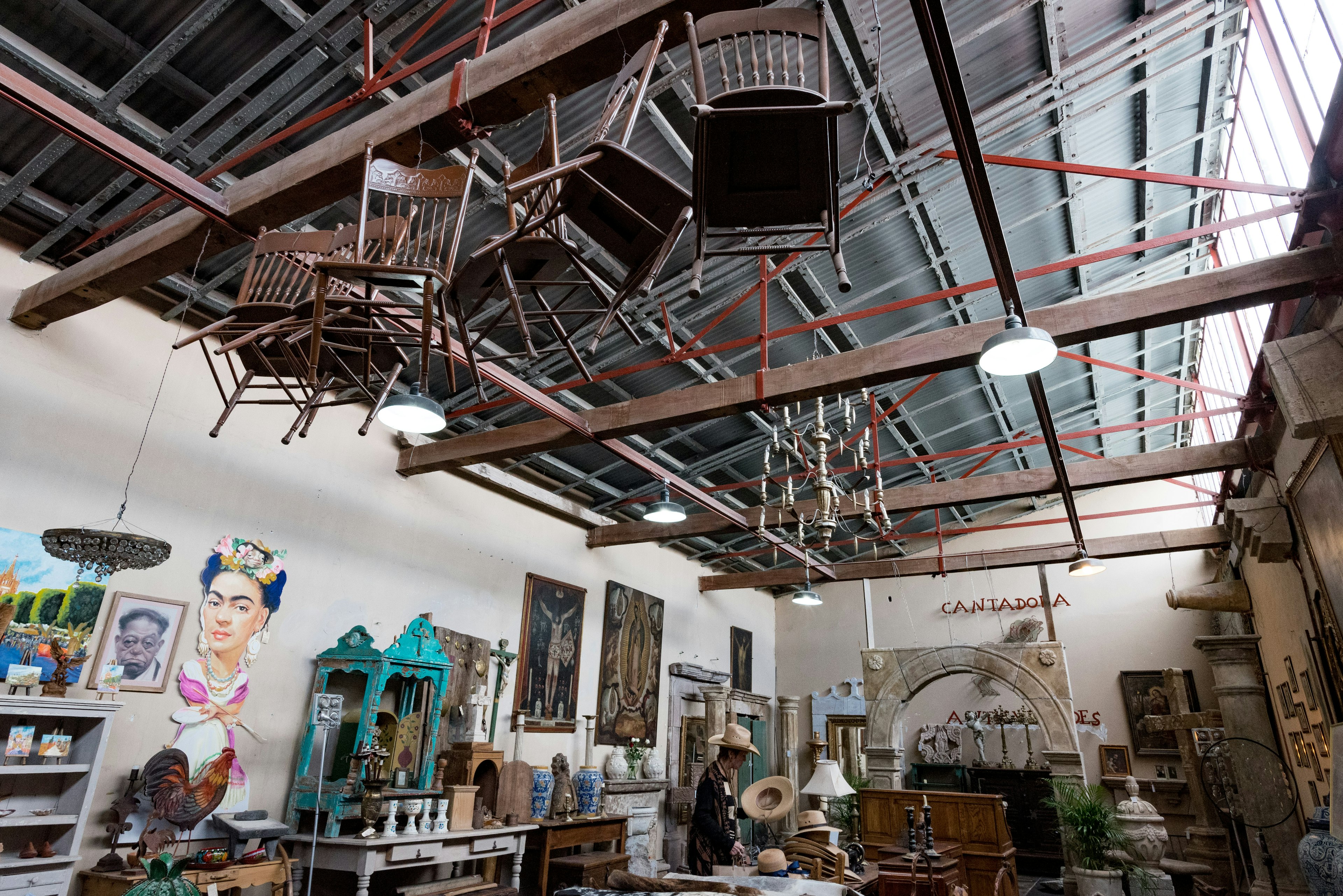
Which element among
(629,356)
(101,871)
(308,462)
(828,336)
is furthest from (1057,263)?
(101,871)

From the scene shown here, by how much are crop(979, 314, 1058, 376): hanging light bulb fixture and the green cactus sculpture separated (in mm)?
4903

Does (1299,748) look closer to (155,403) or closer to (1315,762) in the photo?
(1315,762)

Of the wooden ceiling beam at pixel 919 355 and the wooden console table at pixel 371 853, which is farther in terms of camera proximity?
the wooden console table at pixel 371 853

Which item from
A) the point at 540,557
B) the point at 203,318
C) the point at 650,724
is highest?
the point at 203,318

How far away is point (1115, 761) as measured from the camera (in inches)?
489

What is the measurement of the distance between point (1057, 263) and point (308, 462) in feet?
20.5

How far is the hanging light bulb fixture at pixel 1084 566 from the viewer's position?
9516 millimetres

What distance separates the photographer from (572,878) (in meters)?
7.76

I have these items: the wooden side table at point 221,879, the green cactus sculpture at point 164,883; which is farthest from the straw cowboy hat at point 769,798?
the green cactus sculpture at point 164,883

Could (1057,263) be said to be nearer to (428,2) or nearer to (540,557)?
(428,2)

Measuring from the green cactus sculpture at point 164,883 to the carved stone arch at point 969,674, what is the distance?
33.0 feet

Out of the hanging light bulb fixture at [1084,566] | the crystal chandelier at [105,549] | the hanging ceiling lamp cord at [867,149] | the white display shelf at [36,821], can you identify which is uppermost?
the hanging ceiling lamp cord at [867,149]

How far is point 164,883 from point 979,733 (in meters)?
12.9

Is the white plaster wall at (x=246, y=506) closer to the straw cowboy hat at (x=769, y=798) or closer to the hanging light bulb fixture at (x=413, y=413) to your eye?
the hanging light bulb fixture at (x=413, y=413)
